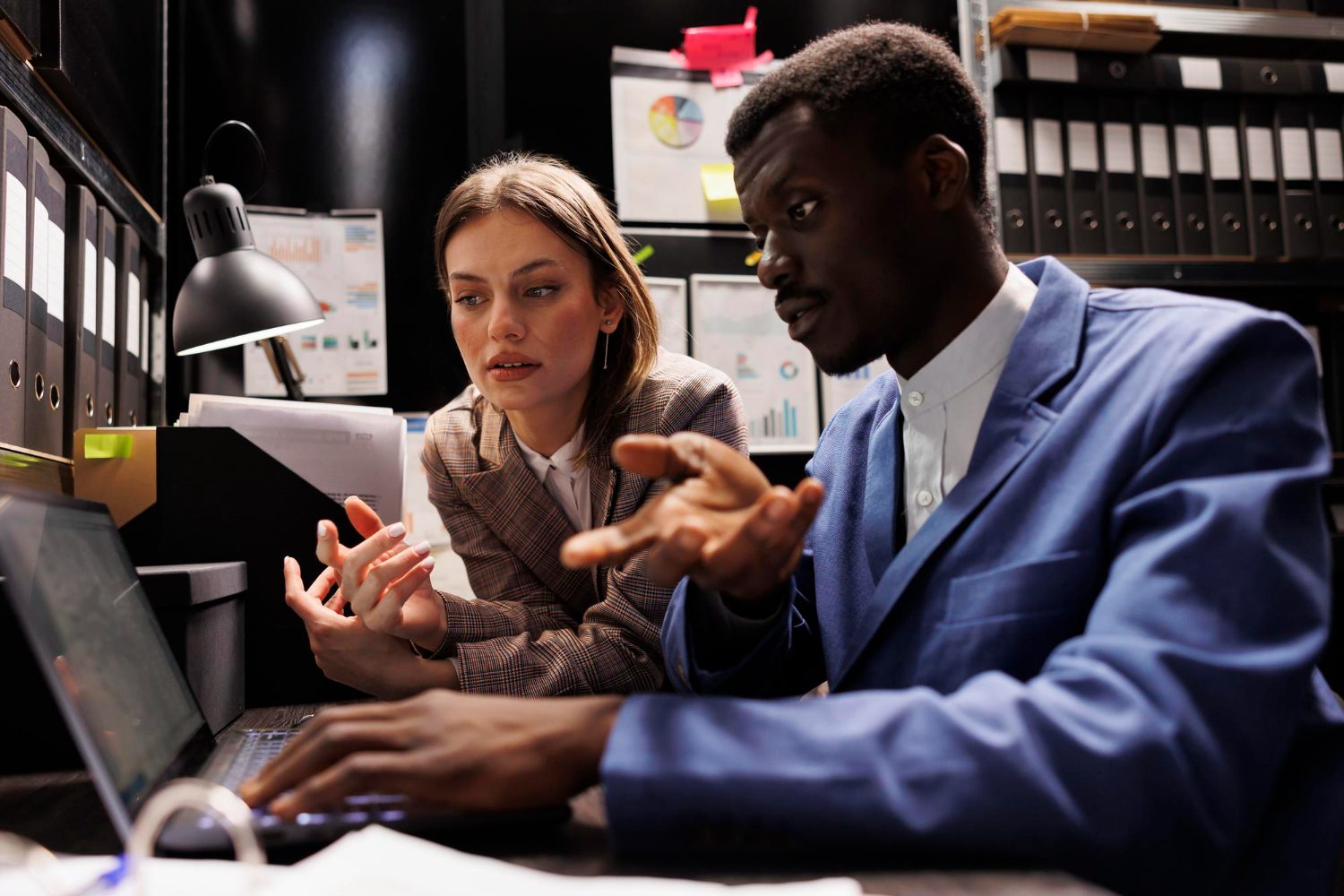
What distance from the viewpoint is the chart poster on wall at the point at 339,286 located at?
7.37 ft

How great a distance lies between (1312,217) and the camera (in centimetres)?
218

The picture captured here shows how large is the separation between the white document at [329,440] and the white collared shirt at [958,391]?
75cm

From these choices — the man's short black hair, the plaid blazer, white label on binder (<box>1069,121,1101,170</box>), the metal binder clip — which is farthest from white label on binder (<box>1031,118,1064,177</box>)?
the metal binder clip

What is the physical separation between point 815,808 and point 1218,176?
213 centimetres

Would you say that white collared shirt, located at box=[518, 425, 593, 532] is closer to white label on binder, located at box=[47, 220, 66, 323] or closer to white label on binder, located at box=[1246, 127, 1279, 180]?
white label on binder, located at box=[47, 220, 66, 323]

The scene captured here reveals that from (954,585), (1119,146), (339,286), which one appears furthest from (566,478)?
(1119,146)

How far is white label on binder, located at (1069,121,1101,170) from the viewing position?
2.13 m

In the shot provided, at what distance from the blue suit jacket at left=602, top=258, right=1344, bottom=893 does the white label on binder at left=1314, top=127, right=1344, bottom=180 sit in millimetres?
1730

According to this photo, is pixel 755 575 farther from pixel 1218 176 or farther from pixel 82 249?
pixel 1218 176

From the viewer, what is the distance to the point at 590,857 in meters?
0.52

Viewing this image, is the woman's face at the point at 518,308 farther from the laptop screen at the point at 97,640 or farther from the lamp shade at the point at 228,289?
the laptop screen at the point at 97,640

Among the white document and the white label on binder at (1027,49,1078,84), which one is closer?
the white document

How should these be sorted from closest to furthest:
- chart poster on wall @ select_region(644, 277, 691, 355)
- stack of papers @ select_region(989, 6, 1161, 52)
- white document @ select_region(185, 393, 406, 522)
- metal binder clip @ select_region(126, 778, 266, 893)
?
metal binder clip @ select_region(126, 778, 266, 893) → white document @ select_region(185, 393, 406, 522) → stack of papers @ select_region(989, 6, 1161, 52) → chart poster on wall @ select_region(644, 277, 691, 355)

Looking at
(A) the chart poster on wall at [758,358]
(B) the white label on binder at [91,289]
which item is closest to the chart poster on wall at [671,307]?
(A) the chart poster on wall at [758,358]
